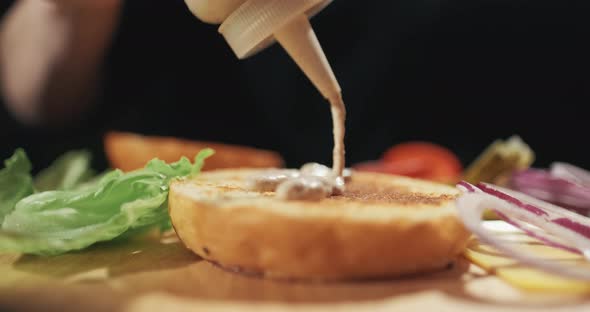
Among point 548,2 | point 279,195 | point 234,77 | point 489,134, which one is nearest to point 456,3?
point 548,2

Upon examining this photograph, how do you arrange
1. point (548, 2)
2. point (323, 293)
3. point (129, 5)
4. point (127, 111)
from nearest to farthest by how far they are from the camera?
point (323, 293) → point (129, 5) → point (127, 111) → point (548, 2)

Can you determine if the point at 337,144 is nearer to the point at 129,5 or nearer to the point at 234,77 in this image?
the point at 129,5

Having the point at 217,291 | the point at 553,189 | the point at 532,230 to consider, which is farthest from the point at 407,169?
the point at 217,291

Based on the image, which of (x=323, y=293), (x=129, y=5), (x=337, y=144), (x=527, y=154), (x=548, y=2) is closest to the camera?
(x=323, y=293)

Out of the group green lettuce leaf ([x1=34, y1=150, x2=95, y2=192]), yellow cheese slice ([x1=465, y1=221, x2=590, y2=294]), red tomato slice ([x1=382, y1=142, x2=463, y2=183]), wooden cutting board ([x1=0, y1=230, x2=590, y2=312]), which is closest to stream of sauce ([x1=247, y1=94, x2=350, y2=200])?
wooden cutting board ([x1=0, y1=230, x2=590, y2=312])

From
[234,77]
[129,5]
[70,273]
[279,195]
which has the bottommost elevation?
[70,273]

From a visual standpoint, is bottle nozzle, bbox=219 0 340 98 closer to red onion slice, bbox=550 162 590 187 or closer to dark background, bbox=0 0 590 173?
red onion slice, bbox=550 162 590 187

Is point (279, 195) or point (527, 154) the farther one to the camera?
point (527, 154)

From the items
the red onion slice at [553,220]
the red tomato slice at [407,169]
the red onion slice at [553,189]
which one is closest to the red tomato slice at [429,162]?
the red tomato slice at [407,169]
